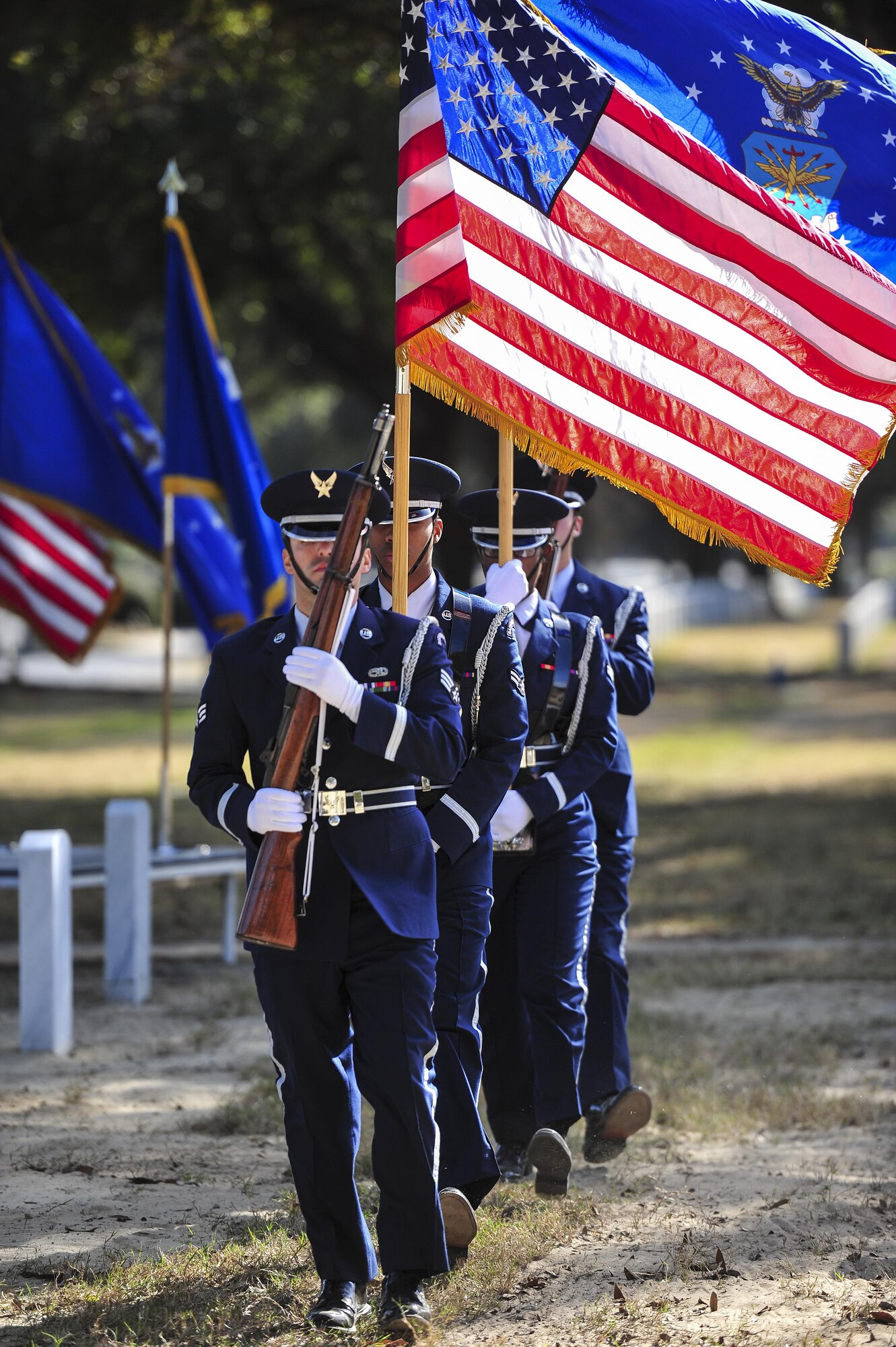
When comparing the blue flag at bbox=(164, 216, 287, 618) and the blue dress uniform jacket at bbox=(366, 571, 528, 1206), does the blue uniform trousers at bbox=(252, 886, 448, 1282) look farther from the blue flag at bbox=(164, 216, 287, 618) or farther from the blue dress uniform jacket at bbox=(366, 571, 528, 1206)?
the blue flag at bbox=(164, 216, 287, 618)

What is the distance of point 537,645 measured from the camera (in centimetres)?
571

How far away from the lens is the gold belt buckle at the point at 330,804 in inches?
167

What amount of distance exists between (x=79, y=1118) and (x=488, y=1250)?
2102 millimetres

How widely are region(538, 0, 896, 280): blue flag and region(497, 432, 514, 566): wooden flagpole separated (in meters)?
1.28

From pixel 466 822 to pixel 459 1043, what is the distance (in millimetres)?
641

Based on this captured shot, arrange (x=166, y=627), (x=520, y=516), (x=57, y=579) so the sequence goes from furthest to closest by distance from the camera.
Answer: (x=57, y=579)
(x=166, y=627)
(x=520, y=516)

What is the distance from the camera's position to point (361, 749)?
4254 mm

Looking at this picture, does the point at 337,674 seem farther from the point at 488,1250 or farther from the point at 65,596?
the point at 65,596

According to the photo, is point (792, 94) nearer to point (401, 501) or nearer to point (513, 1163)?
point (401, 501)

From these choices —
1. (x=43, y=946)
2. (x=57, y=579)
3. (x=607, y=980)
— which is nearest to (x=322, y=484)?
(x=607, y=980)

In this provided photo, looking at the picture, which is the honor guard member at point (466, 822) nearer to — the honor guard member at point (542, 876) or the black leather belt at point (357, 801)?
the black leather belt at point (357, 801)

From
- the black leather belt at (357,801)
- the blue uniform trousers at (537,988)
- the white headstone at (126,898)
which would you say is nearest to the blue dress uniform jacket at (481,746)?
the black leather belt at (357,801)

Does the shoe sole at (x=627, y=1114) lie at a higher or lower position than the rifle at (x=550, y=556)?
lower

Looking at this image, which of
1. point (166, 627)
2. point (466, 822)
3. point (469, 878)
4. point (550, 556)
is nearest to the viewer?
point (466, 822)
